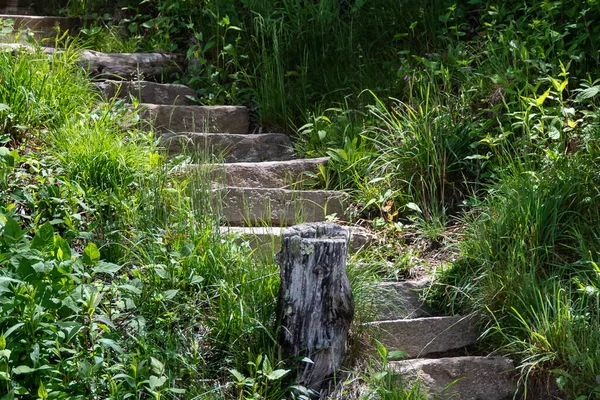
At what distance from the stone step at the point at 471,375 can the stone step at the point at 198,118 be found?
2567mm

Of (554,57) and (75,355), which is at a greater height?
(554,57)

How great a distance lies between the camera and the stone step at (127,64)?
5.97 metres

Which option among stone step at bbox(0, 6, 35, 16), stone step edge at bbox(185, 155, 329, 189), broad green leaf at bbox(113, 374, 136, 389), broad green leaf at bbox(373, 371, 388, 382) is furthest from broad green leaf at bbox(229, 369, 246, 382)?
stone step at bbox(0, 6, 35, 16)

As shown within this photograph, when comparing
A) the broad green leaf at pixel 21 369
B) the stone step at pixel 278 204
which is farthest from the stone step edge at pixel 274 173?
the broad green leaf at pixel 21 369

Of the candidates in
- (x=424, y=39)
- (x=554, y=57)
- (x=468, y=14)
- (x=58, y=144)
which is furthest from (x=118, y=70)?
(x=554, y=57)

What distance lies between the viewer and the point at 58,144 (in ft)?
14.4

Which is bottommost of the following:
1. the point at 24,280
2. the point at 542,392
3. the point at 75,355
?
the point at 542,392

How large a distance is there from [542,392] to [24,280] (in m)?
2.38

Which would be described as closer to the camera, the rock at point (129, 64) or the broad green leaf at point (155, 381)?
the broad green leaf at point (155, 381)

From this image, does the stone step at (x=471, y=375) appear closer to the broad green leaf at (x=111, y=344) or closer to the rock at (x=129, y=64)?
the broad green leaf at (x=111, y=344)

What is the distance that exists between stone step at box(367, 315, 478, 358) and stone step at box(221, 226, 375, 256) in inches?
20.7

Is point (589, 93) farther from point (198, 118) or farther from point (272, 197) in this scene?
point (198, 118)

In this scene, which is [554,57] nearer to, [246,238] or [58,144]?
[246,238]

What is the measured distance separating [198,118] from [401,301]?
249cm
